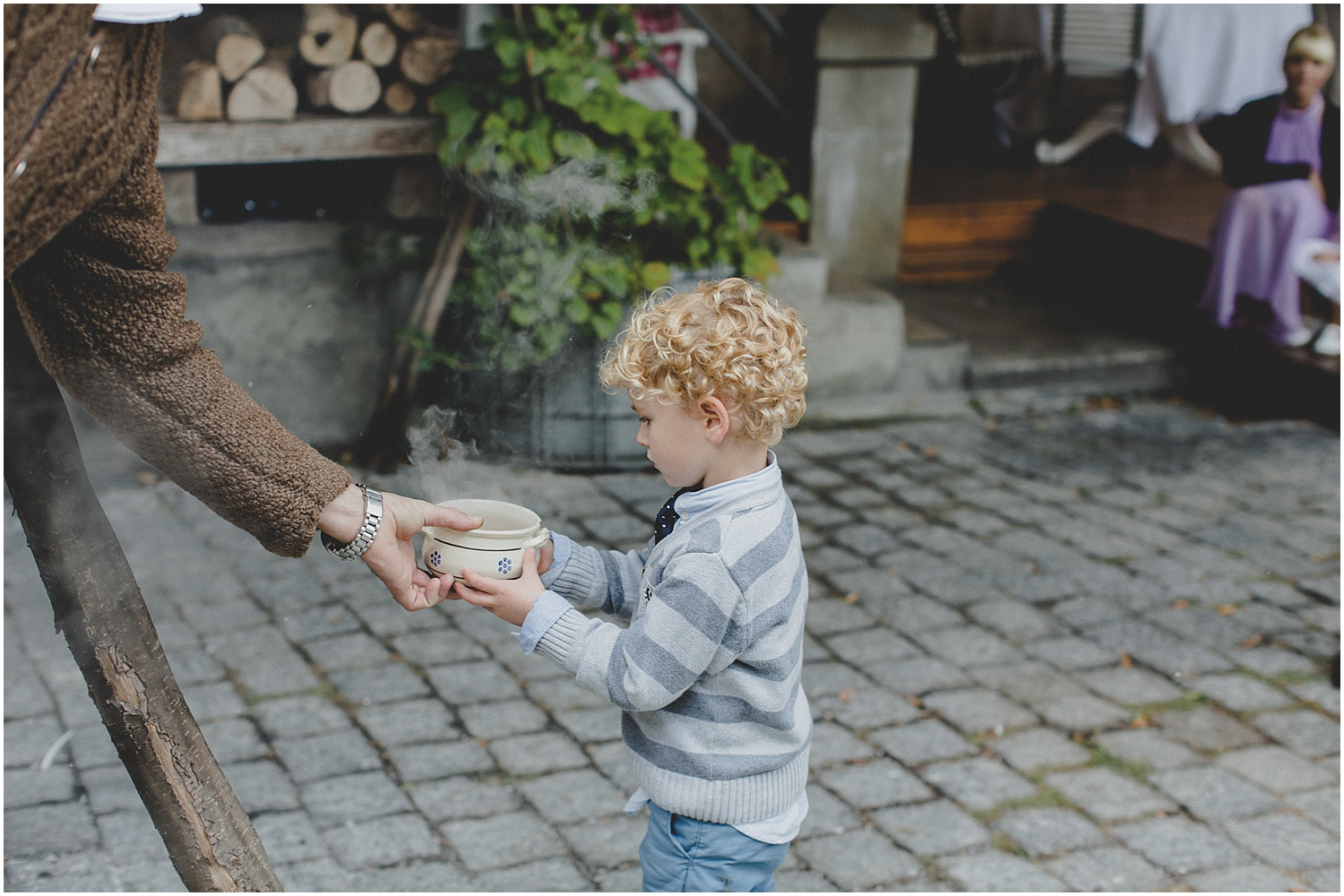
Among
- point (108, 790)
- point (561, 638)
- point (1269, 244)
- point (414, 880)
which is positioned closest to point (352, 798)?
point (414, 880)

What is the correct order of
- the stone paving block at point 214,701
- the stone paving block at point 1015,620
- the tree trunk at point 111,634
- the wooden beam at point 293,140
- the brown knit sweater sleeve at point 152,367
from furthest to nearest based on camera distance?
the wooden beam at point 293,140 < the stone paving block at point 1015,620 < the stone paving block at point 214,701 < the tree trunk at point 111,634 < the brown knit sweater sleeve at point 152,367

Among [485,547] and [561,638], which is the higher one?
[485,547]

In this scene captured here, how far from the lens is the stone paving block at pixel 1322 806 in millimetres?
3238

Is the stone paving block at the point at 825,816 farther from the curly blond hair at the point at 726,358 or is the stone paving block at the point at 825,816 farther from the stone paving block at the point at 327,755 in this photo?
the curly blond hair at the point at 726,358

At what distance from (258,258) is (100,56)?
4.10 meters

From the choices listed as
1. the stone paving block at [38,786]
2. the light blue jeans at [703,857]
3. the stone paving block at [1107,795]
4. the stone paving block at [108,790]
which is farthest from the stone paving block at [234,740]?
the stone paving block at [1107,795]

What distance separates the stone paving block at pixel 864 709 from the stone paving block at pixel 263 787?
1.46m

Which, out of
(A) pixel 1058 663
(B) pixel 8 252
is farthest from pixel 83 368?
(A) pixel 1058 663

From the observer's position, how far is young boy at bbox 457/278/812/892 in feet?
6.14

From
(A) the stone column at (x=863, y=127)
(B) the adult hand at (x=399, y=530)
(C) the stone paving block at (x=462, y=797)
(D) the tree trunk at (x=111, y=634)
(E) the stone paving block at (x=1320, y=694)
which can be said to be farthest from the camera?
(A) the stone column at (x=863, y=127)

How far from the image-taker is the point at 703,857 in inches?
82.0

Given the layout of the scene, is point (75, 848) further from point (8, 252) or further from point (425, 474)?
point (8, 252)

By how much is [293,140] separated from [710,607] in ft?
12.6

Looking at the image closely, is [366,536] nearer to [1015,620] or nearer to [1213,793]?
[1213,793]
